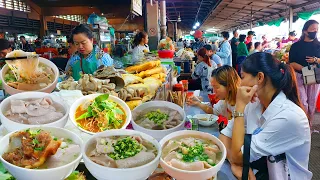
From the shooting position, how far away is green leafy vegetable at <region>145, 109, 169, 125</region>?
1677 mm

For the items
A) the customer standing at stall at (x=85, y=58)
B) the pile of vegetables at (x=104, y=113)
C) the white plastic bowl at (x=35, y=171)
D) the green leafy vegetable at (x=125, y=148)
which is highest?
the customer standing at stall at (x=85, y=58)

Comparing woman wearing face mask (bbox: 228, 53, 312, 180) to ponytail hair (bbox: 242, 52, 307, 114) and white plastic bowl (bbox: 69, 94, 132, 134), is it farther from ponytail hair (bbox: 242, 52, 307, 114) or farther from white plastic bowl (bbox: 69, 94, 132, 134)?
white plastic bowl (bbox: 69, 94, 132, 134)

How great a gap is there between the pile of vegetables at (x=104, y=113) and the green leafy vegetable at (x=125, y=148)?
304 millimetres

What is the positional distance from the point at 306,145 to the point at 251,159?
0.48 meters

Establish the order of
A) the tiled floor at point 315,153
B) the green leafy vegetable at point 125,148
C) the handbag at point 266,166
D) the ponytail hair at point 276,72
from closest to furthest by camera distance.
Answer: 1. the green leafy vegetable at point 125,148
2. the handbag at point 266,166
3. the ponytail hair at point 276,72
4. the tiled floor at point 315,153

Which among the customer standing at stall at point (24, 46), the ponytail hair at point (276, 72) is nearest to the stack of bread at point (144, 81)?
the ponytail hair at point (276, 72)

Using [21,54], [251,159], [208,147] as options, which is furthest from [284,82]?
[21,54]

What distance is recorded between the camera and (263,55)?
2.38 meters

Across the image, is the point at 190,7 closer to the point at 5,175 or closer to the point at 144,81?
the point at 144,81

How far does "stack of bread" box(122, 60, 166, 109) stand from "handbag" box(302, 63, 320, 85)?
136 inches

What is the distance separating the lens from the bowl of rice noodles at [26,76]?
1.82 meters

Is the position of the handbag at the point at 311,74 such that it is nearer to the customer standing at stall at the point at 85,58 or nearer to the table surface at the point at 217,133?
the table surface at the point at 217,133

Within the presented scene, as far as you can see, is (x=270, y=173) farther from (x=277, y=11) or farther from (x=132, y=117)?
(x=277, y=11)

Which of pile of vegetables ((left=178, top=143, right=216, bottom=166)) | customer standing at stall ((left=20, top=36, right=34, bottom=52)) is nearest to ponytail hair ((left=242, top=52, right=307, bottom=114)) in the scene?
pile of vegetables ((left=178, top=143, right=216, bottom=166))
